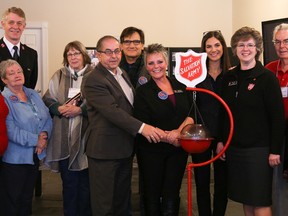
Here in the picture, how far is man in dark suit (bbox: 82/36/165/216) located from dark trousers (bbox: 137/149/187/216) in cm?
17

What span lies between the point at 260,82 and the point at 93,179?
1.22 m

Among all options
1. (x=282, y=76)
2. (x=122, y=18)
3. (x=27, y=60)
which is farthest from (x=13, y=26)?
(x=122, y=18)

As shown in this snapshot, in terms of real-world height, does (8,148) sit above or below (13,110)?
below

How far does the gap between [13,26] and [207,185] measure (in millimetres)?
1914

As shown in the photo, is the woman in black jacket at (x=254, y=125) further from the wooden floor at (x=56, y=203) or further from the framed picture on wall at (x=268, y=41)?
the framed picture on wall at (x=268, y=41)

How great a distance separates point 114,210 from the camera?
2.52 meters

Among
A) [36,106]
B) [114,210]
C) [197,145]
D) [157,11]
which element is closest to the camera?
[197,145]

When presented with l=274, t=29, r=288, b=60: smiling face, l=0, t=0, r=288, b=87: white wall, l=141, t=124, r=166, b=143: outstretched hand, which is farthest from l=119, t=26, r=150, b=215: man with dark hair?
l=0, t=0, r=288, b=87: white wall

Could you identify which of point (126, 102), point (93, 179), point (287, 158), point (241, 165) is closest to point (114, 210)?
point (93, 179)

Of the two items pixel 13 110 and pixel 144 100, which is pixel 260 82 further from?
pixel 13 110

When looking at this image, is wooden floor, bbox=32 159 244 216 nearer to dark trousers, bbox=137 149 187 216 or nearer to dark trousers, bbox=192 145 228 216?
dark trousers, bbox=192 145 228 216

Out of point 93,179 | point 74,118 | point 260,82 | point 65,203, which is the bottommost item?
point 65,203

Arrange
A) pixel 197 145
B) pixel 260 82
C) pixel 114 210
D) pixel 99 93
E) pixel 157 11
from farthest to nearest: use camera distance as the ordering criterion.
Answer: pixel 157 11 → pixel 114 210 → pixel 99 93 → pixel 260 82 → pixel 197 145

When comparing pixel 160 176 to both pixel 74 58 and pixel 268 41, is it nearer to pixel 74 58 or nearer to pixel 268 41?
pixel 74 58
